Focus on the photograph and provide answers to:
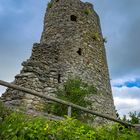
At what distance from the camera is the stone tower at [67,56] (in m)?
14.4

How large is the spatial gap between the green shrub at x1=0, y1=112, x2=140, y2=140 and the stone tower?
6.36m

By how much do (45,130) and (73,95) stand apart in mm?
7336

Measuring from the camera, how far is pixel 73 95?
44.0 ft

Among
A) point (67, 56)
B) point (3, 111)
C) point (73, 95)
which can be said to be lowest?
point (3, 111)

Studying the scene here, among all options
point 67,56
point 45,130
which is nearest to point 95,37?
point 67,56

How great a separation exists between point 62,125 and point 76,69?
9684 millimetres

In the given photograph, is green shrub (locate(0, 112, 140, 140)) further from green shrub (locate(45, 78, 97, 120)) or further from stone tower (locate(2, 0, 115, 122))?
stone tower (locate(2, 0, 115, 122))

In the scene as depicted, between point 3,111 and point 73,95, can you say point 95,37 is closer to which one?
point 73,95

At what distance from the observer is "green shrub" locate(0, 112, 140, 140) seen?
5.41 metres

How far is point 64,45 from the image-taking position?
16.9 metres

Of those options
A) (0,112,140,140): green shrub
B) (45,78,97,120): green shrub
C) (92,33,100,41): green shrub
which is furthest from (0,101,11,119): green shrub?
(92,33,100,41): green shrub

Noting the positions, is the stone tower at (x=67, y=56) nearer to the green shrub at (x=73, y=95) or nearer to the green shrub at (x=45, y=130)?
the green shrub at (x=73, y=95)

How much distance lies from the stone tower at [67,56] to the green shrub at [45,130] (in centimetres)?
636

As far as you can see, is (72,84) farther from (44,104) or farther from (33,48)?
(33,48)
